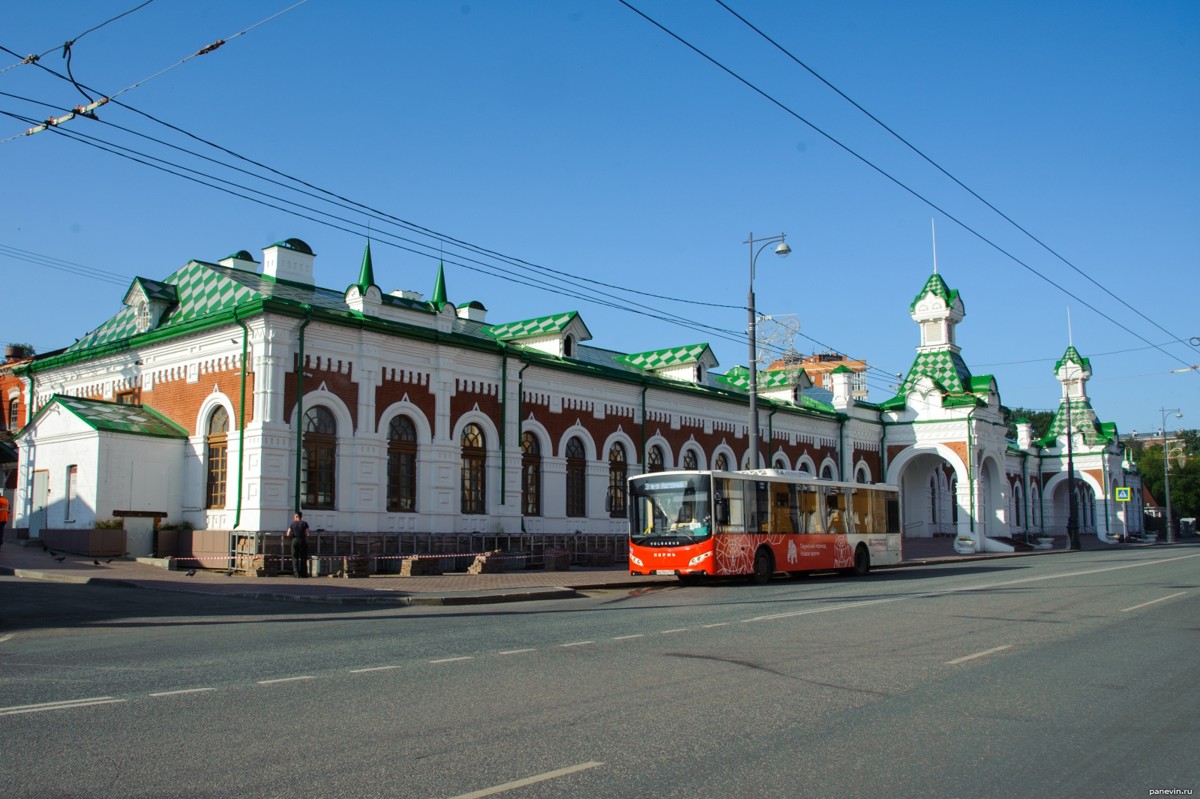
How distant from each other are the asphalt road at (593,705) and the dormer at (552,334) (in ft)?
59.9

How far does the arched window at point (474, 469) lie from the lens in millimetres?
28641

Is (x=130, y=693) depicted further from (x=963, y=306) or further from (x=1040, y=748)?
(x=963, y=306)

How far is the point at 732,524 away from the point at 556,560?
570cm

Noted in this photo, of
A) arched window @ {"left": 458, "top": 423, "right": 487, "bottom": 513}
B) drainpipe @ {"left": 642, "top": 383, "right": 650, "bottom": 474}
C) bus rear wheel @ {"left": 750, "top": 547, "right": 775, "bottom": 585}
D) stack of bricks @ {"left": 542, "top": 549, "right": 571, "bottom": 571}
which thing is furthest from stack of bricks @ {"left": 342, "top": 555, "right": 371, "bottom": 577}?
drainpipe @ {"left": 642, "top": 383, "right": 650, "bottom": 474}

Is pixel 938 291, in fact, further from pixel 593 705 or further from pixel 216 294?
pixel 593 705

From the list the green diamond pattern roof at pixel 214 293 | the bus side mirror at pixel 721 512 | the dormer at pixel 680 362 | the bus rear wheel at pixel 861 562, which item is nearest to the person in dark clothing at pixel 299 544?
the green diamond pattern roof at pixel 214 293

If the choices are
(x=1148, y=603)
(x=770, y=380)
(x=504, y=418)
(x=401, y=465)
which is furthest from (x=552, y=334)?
(x=1148, y=603)

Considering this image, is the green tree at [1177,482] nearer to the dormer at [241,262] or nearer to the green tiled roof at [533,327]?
the green tiled roof at [533,327]

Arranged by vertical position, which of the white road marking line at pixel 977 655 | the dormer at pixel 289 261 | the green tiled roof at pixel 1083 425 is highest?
the dormer at pixel 289 261

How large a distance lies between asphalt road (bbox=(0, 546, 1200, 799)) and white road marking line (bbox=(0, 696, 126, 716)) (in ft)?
0.11

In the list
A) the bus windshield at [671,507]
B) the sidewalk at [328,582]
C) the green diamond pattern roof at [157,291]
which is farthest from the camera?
the green diamond pattern roof at [157,291]

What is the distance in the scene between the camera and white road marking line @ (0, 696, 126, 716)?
748 centimetres

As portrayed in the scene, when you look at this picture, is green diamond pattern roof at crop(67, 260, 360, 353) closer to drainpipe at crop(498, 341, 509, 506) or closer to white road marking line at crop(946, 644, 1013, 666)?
drainpipe at crop(498, 341, 509, 506)

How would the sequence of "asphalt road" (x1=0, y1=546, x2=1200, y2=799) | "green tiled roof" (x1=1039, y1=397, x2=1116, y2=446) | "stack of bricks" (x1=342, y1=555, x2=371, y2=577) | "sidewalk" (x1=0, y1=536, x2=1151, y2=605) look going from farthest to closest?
"green tiled roof" (x1=1039, y1=397, x2=1116, y2=446)
"stack of bricks" (x1=342, y1=555, x2=371, y2=577)
"sidewalk" (x1=0, y1=536, x2=1151, y2=605)
"asphalt road" (x1=0, y1=546, x2=1200, y2=799)
